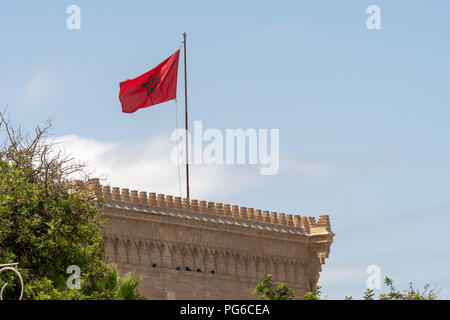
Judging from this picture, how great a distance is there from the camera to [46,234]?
1200 inches

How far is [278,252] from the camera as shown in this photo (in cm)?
5788

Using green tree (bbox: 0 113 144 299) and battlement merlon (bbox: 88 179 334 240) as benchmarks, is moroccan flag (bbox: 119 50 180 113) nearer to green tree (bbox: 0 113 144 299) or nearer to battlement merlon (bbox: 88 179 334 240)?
battlement merlon (bbox: 88 179 334 240)

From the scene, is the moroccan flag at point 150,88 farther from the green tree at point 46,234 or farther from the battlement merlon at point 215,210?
the green tree at point 46,234

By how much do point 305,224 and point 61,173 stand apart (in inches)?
1111

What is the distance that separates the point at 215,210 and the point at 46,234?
24.6 metres

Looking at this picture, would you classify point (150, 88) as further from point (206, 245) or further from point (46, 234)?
point (46, 234)

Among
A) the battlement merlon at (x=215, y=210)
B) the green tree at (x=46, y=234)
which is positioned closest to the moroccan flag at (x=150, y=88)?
the battlement merlon at (x=215, y=210)

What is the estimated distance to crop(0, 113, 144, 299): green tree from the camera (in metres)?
29.8

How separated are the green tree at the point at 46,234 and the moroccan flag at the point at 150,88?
64.0ft

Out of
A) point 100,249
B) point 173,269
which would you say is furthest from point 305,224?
point 100,249

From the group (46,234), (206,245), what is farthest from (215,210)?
(46,234)

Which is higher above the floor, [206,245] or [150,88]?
[150,88]

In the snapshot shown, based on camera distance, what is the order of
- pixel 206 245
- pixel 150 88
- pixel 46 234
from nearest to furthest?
pixel 46 234
pixel 150 88
pixel 206 245
